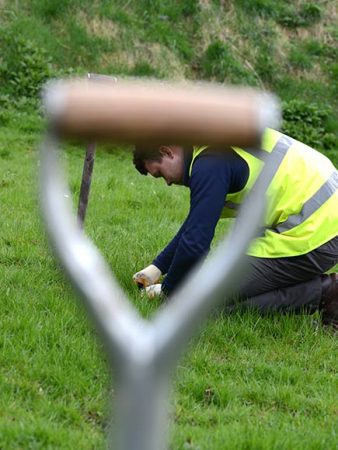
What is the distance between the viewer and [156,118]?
1298 mm

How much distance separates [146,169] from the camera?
14.0ft

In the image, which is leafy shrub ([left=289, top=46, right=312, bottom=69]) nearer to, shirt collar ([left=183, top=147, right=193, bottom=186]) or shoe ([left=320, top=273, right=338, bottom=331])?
shoe ([left=320, top=273, right=338, bottom=331])

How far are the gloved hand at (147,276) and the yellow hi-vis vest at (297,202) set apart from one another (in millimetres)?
641

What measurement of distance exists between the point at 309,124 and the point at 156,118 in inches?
438

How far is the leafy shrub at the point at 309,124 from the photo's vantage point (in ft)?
39.0

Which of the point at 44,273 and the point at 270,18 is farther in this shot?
the point at 270,18

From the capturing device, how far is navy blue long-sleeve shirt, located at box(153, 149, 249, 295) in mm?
4266

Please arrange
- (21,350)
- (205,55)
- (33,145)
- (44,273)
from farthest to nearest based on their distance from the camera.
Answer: (205,55)
(33,145)
(44,273)
(21,350)

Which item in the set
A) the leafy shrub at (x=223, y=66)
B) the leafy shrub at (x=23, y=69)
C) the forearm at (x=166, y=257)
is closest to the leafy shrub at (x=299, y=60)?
the leafy shrub at (x=223, y=66)

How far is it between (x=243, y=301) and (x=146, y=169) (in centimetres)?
98

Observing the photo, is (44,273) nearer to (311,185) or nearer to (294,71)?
(311,185)

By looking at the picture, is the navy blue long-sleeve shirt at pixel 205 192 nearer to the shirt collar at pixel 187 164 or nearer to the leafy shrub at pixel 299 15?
the shirt collar at pixel 187 164

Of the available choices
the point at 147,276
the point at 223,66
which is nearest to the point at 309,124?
the point at 223,66

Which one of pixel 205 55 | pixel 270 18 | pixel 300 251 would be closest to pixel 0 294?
pixel 300 251
